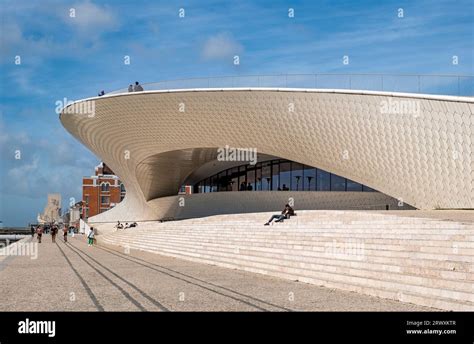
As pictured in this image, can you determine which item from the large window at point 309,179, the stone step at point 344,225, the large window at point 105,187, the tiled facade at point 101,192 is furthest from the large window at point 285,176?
the large window at point 105,187

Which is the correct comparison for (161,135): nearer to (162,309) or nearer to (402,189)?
(402,189)

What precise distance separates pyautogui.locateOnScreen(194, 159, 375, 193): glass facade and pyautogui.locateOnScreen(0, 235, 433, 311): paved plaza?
816 inches

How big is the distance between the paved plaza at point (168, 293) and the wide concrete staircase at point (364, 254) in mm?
390

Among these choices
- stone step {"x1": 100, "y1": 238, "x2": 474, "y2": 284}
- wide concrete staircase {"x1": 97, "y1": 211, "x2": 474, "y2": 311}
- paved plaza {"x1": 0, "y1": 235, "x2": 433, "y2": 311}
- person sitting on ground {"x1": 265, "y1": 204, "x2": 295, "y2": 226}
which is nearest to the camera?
paved plaza {"x1": 0, "y1": 235, "x2": 433, "y2": 311}

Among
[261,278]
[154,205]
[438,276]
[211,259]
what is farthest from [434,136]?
[154,205]

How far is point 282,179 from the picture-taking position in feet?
119

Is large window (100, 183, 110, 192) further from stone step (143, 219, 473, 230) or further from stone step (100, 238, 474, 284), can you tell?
stone step (100, 238, 474, 284)

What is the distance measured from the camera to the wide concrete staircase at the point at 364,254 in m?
8.13

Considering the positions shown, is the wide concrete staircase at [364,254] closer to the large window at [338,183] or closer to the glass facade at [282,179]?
the large window at [338,183]

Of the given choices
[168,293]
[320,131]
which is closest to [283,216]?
[320,131]

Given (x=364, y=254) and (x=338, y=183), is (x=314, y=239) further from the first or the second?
(x=338, y=183)

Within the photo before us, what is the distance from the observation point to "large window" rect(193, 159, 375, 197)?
33594mm

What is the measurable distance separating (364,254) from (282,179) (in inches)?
1011

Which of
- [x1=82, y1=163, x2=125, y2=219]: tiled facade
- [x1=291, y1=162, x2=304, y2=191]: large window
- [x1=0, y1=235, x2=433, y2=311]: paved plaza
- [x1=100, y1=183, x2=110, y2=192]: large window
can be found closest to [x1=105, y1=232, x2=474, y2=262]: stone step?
[x1=0, y1=235, x2=433, y2=311]: paved plaza
